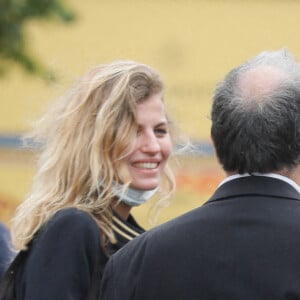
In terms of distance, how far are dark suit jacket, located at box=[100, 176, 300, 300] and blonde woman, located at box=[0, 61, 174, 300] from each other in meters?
0.70

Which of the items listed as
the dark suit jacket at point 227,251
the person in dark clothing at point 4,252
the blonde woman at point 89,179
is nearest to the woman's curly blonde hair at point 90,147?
the blonde woman at point 89,179

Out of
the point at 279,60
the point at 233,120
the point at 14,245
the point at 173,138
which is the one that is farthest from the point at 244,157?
the point at 173,138

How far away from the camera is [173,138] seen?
441 cm

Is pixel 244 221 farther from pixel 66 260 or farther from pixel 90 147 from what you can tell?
pixel 90 147

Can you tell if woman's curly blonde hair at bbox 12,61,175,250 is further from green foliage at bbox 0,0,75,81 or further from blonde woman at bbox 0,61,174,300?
green foliage at bbox 0,0,75,81

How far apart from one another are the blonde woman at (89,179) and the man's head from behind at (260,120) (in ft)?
2.88

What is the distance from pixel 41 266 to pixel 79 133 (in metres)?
0.51

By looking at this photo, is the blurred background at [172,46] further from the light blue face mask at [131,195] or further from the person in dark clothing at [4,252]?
the light blue face mask at [131,195]

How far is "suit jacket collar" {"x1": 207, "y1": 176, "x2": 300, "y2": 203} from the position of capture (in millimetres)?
2852

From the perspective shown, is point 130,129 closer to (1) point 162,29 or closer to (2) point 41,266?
(2) point 41,266

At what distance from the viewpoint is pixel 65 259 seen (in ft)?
11.9

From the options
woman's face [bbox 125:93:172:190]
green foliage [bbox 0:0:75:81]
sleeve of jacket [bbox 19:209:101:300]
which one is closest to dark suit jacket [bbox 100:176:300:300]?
sleeve of jacket [bbox 19:209:101:300]

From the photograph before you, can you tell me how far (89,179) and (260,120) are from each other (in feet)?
3.64

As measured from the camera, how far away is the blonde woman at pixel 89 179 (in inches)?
144
